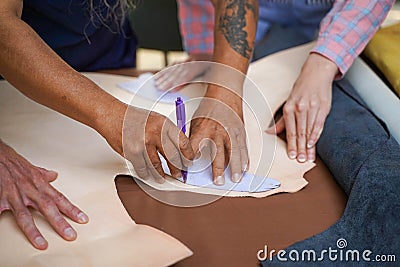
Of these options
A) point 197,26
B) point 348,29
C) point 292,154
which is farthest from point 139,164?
point 197,26

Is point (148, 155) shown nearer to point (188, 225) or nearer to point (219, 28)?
point (188, 225)

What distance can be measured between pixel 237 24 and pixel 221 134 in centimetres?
29

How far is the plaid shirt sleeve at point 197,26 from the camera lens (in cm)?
151

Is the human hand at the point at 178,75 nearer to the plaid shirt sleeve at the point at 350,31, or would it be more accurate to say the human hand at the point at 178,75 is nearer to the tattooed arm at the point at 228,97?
the tattooed arm at the point at 228,97

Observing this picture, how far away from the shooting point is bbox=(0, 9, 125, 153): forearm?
87 centimetres

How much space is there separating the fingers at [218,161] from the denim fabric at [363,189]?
18 centimetres

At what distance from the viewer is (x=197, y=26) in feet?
5.04

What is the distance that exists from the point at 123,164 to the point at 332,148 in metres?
0.35

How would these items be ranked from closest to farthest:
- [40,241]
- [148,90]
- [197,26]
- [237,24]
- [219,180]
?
[40,241] → [219,180] → [237,24] → [148,90] → [197,26]

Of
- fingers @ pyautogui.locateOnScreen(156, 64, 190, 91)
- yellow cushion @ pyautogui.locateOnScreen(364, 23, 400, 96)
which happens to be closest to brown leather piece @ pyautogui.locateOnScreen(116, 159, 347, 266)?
yellow cushion @ pyautogui.locateOnScreen(364, 23, 400, 96)

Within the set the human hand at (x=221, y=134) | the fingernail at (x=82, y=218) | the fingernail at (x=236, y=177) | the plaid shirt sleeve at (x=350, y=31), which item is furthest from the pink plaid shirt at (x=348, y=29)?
the fingernail at (x=82, y=218)

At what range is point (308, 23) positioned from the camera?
1464 millimetres

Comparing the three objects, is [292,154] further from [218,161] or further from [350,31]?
[350,31]

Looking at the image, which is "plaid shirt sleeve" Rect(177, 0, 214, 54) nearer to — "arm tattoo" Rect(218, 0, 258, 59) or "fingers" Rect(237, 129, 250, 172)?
"arm tattoo" Rect(218, 0, 258, 59)
